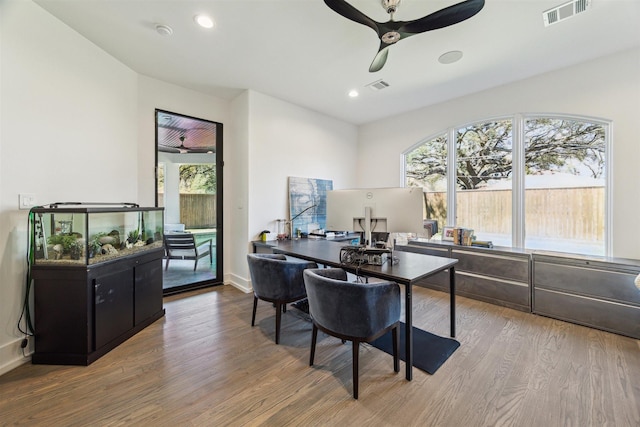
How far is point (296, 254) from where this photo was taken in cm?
267

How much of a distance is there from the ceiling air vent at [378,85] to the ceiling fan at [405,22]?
1.38 m

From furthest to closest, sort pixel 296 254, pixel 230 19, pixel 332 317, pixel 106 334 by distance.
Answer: pixel 296 254
pixel 230 19
pixel 106 334
pixel 332 317

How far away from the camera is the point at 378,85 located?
3666mm

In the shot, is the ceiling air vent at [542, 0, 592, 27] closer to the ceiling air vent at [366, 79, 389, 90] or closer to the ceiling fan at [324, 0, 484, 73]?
the ceiling fan at [324, 0, 484, 73]

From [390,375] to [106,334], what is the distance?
7.93ft

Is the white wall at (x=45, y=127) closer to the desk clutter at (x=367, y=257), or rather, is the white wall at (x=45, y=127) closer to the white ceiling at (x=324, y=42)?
the white ceiling at (x=324, y=42)

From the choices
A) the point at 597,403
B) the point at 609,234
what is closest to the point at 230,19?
the point at 597,403

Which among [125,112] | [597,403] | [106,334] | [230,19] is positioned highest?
[230,19]

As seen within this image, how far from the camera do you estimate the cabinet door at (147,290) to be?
2.57m

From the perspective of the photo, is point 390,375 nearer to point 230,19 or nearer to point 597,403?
point 597,403

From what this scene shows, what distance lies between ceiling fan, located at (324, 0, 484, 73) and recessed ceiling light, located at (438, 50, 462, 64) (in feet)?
3.55

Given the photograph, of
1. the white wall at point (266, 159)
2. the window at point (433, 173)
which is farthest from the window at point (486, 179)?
the white wall at point (266, 159)

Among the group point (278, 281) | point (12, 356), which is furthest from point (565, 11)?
point (12, 356)

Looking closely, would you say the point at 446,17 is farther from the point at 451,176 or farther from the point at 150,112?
the point at 150,112
